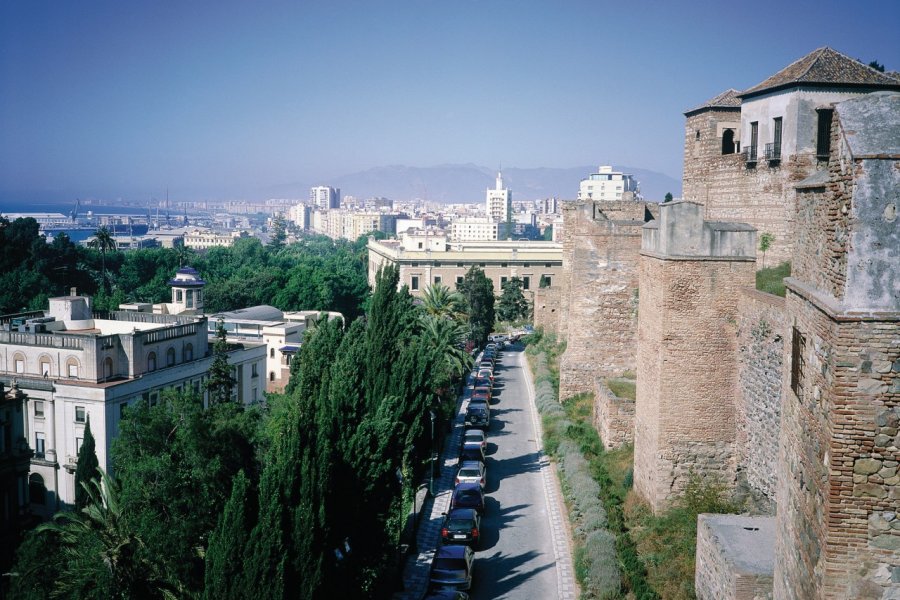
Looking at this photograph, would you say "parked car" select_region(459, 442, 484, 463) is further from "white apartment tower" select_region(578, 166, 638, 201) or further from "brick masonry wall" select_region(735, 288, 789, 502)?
"white apartment tower" select_region(578, 166, 638, 201)

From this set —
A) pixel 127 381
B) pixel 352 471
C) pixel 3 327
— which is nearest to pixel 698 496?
pixel 352 471

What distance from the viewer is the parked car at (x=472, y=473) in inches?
846

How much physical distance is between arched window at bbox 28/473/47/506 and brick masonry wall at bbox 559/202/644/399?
16.8m

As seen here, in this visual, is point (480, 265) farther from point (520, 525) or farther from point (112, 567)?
point (112, 567)

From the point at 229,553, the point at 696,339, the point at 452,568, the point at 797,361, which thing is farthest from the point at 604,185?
the point at 797,361

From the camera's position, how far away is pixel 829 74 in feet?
59.2

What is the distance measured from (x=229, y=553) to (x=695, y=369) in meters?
8.64

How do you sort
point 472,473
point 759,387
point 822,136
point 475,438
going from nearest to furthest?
point 759,387, point 822,136, point 472,473, point 475,438

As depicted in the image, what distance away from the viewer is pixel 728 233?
14383mm

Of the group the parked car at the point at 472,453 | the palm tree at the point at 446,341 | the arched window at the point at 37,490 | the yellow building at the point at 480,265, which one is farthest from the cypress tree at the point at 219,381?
the yellow building at the point at 480,265

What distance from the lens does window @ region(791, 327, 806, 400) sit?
6691mm

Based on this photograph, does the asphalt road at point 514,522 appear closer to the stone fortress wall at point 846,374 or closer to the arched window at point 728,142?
the stone fortress wall at point 846,374

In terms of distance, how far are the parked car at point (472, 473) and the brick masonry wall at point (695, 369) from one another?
746 centimetres

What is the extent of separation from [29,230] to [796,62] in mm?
59320
